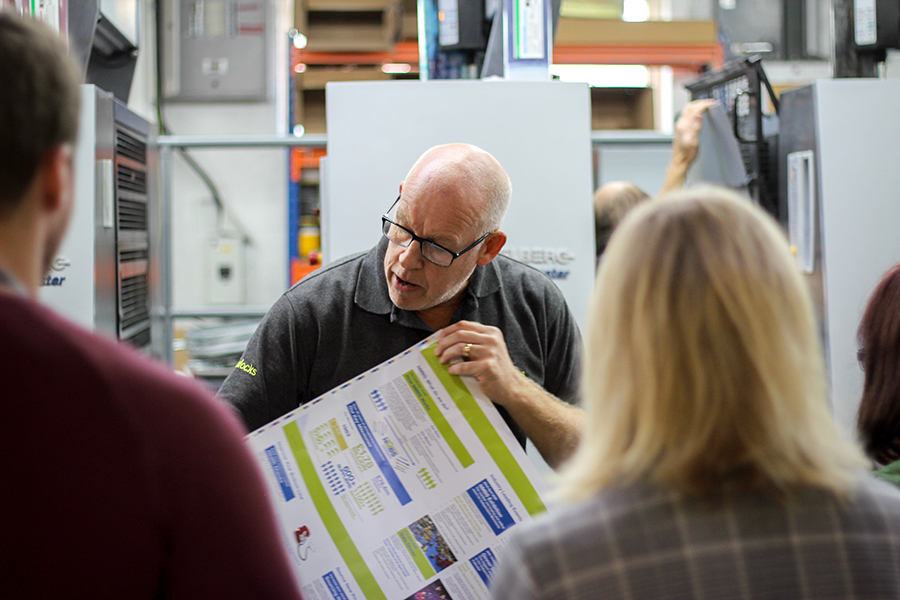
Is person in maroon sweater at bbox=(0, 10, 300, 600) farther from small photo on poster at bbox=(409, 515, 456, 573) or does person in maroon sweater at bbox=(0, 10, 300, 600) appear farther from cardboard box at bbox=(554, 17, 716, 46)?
cardboard box at bbox=(554, 17, 716, 46)

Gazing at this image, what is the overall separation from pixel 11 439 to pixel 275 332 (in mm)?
922

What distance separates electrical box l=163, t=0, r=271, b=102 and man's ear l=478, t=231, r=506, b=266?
4.14 m

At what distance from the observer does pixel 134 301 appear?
2.07m

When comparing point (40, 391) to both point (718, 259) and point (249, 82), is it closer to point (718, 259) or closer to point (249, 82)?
point (718, 259)

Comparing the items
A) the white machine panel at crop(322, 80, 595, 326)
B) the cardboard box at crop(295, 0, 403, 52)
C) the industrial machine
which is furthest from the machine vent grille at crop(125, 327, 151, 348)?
the cardboard box at crop(295, 0, 403, 52)

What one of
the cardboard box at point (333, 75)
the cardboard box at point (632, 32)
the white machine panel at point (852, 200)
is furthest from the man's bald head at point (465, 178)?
the cardboard box at point (333, 75)

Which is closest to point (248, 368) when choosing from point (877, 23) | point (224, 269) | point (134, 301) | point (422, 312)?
point (422, 312)

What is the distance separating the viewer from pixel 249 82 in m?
5.20

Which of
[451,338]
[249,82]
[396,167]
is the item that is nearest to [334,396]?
[451,338]

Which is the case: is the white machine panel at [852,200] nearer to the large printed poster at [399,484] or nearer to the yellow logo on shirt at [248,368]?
the large printed poster at [399,484]

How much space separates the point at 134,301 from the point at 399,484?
4.05ft

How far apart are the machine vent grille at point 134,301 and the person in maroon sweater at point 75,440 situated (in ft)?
4.80

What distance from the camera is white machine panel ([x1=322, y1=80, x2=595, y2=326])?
1951mm

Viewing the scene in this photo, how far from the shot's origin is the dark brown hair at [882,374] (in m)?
1.24
